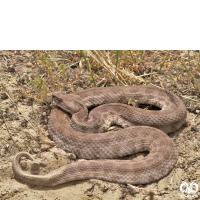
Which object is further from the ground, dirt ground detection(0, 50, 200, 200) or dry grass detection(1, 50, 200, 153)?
dry grass detection(1, 50, 200, 153)

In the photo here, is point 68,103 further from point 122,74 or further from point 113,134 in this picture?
point 122,74
